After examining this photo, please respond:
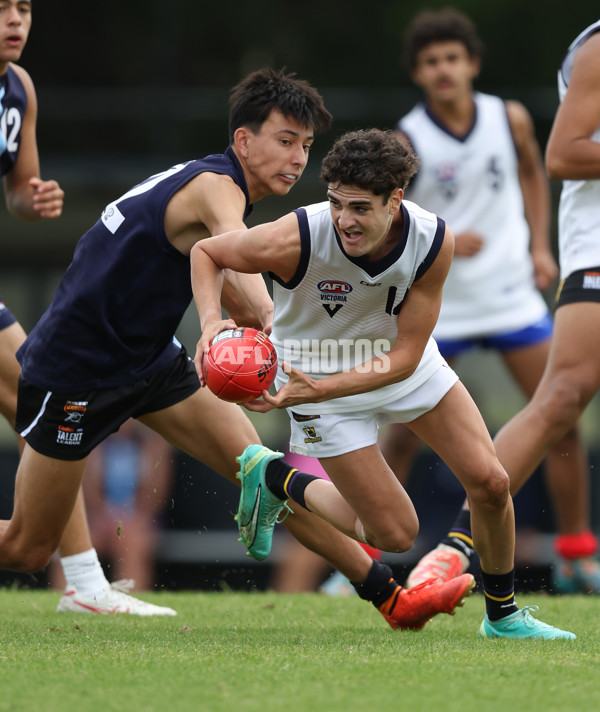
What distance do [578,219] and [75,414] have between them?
2.62 m

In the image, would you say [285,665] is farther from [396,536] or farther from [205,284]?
[205,284]

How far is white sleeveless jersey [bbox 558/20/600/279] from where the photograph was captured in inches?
225

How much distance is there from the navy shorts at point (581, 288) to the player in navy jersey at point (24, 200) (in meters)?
2.48

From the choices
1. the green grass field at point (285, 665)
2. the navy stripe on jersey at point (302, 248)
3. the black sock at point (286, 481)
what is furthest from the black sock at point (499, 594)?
the navy stripe on jersey at point (302, 248)

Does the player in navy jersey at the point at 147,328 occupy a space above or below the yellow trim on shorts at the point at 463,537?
above

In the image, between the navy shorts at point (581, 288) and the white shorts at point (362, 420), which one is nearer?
the white shorts at point (362, 420)

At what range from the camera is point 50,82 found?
20531 mm

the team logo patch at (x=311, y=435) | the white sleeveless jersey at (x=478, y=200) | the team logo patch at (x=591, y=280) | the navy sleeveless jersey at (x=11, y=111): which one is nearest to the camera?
the team logo patch at (x=311, y=435)

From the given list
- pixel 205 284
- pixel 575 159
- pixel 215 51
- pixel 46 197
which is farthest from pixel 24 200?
pixel 215 51

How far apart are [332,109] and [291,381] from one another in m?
12.1

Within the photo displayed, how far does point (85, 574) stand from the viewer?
598 cm

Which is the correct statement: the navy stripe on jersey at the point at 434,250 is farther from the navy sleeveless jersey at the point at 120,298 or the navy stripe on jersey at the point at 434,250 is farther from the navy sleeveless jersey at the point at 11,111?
the navy sleeveless jersey at the point at 11,111

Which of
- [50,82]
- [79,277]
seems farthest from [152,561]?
[50,82]

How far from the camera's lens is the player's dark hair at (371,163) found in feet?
14.3
